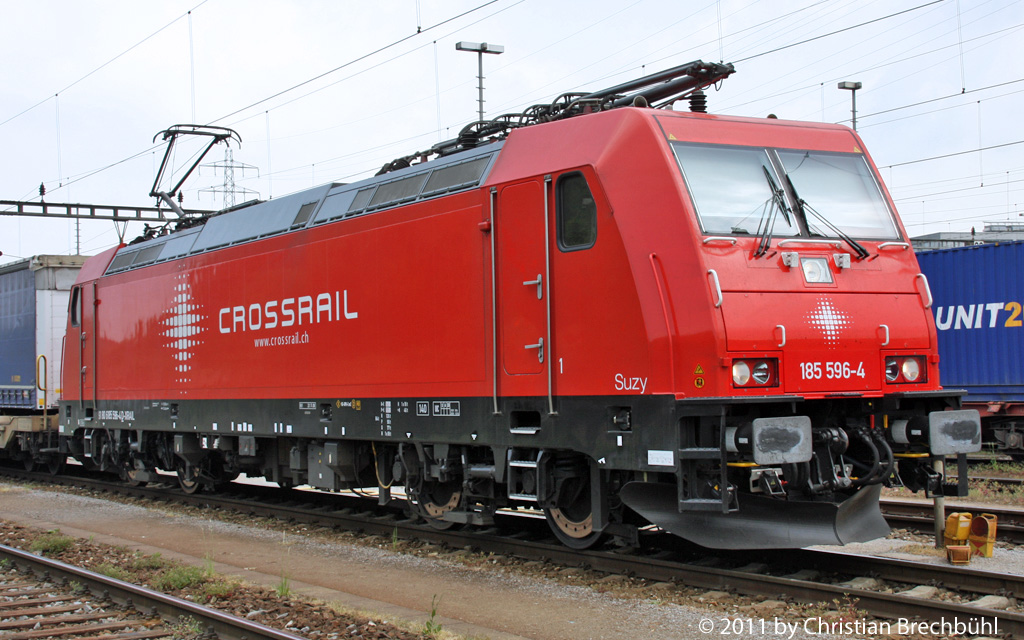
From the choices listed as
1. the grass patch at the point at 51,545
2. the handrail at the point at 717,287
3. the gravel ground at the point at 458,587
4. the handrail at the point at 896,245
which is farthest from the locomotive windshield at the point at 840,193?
the grass patch at the point at 51,545

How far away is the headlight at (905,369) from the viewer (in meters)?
7.85

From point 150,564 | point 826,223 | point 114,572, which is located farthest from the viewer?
point 150,564

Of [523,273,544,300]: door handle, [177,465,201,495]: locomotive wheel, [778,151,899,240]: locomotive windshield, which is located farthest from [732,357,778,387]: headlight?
[177,465,201,495]: locomotive wheel

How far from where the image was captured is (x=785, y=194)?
8102mm

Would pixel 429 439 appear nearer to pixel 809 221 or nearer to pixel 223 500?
pixel 809 221

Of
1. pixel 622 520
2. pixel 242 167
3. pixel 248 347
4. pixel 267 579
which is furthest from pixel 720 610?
pixel 242 167

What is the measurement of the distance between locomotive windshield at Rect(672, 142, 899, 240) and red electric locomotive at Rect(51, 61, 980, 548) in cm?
2

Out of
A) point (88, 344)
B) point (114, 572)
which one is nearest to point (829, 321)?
point (114, 572)

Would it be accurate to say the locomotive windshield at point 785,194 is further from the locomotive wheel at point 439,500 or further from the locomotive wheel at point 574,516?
the locomotive wheel at point 439,500

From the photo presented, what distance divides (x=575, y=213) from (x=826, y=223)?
6.84 ft

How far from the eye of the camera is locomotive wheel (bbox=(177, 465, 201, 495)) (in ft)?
49.8

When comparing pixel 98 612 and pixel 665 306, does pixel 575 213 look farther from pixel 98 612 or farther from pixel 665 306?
pixel 98 612

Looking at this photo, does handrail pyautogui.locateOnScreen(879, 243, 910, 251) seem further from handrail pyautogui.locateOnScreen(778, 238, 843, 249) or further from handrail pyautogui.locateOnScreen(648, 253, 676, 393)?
handrail pyautogui.locateOnScreen(648, 253, 676, 393)

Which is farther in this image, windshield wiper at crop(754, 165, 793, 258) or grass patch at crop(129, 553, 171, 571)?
grass patch at crop(129, 553, 171, 571)
